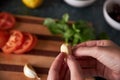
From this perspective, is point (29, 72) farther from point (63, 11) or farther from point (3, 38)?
point (63, 11)

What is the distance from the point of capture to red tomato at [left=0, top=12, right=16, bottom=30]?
40.4 inches

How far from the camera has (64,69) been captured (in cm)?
83

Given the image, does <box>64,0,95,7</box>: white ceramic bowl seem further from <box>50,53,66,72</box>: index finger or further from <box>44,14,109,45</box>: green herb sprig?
<box>50,53,66,72</box>: index finger

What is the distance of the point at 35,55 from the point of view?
975 mm

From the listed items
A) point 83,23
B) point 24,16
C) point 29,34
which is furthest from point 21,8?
point 83,23

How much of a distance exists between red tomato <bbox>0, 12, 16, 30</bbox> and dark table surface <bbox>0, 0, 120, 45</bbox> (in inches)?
2.4

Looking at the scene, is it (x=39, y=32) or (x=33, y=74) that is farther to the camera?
(x=39, y=32)

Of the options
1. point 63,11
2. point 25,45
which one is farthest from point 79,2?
point 25,45

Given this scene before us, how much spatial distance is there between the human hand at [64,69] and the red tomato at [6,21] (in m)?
0.34

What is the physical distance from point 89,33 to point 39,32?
211 mm

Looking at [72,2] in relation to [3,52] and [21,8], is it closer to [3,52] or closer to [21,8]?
[21,8]

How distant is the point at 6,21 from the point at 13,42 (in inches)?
4.6

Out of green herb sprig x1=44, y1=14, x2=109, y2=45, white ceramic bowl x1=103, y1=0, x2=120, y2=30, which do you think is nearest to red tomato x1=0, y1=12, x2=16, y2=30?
green herb sprig x1=44, y1=14, x2=109, y2=45

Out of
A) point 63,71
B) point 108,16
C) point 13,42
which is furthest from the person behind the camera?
point 108,16
